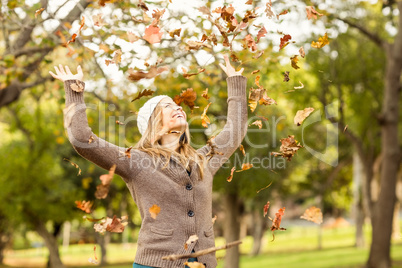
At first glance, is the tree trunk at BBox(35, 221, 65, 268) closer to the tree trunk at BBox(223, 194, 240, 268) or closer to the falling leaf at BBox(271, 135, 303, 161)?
the tree trunk at BBox(223, 194, 240, 268)

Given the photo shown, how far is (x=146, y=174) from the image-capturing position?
120 inches

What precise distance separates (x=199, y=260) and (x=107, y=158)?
0.81 meters

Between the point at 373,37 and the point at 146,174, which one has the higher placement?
the point at 373,37

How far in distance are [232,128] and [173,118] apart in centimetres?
44

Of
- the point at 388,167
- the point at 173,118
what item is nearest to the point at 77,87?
the point at 173,118

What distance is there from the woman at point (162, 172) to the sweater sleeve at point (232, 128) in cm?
2

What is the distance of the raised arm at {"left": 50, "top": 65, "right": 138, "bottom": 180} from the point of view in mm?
2779

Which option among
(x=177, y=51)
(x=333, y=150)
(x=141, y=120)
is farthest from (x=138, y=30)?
(x=333, y=150)

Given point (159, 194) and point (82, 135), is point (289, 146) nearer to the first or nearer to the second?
point (159, 194)

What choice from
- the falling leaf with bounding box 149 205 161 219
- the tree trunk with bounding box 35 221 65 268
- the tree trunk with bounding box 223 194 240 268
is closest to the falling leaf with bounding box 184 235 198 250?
the falling leaf with bounding box 149 205 161 219

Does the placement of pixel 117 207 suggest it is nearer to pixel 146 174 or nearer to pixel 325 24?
pixel 325 24

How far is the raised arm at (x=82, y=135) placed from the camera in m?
2.78

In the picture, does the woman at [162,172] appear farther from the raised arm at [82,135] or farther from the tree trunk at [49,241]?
the tree trunk at [49,241]

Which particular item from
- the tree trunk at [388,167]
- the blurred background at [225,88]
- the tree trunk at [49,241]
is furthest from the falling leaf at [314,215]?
the tree trunk at [49,241]
